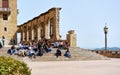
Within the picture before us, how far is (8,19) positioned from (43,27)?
40.1 ft

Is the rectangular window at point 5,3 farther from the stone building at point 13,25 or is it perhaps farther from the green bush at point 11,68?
the green bush at point 11,68

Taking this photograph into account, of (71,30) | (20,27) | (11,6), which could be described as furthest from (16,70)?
(20,27)

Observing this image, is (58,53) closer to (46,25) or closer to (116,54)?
(116,54)

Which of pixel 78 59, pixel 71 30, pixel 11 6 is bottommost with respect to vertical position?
pixel 78 59

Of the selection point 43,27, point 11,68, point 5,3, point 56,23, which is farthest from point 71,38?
point 11,68

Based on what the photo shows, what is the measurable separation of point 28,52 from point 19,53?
0.89 meters

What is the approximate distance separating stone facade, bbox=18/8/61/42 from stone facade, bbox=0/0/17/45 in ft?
8.42

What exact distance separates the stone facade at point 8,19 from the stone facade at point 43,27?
257cm

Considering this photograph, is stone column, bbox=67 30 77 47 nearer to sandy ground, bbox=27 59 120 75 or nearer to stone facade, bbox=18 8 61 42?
stone facade, bbox=18 8 61 42

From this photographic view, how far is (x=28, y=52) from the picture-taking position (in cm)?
3173

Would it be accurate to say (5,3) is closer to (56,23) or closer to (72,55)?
(56,23)

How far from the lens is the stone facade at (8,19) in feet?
198

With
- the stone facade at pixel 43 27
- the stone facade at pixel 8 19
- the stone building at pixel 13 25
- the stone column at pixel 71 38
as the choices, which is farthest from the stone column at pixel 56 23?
the stone facade at pixel 8 19

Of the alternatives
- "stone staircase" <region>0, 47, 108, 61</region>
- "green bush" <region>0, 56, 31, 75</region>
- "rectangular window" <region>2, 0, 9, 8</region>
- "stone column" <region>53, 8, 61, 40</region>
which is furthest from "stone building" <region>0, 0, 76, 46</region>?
"green bush" <region>0, 56, 31, 75</region>
